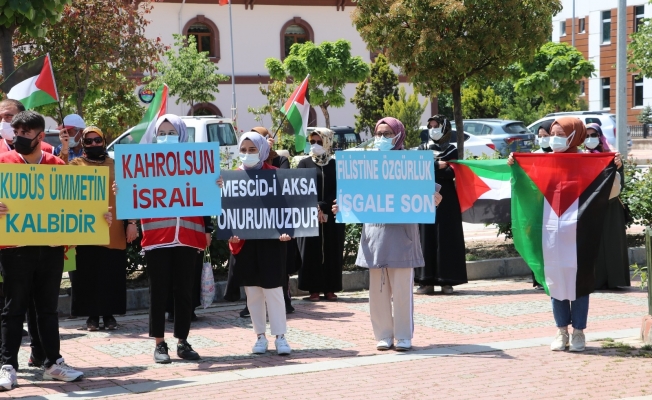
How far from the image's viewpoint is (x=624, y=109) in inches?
827

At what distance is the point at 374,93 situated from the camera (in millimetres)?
44938

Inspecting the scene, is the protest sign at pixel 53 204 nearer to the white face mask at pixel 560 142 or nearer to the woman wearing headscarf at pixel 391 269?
the woman wearing headscarf at pixel 391 269

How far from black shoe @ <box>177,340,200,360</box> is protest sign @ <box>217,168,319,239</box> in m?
0.95

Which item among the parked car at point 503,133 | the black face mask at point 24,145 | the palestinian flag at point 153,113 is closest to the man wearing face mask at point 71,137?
the palestinian flag at point 153,113

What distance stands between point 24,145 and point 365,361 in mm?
3103

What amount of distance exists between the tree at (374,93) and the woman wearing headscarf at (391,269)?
35.4 m

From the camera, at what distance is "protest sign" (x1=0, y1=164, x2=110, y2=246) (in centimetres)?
707

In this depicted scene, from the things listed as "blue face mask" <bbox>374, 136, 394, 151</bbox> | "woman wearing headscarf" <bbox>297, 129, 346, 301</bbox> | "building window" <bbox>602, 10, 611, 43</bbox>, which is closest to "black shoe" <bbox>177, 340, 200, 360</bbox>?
"blue face mask" <bbox>374, 136, 394, 151</bbox>

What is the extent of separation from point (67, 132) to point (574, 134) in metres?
4.50

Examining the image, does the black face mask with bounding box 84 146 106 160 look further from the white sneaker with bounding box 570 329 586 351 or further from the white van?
the white van

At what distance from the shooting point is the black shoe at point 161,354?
7801mm

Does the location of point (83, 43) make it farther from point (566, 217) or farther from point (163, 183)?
point (566, 217)

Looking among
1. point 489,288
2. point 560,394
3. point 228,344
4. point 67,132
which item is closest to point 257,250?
point 228,344

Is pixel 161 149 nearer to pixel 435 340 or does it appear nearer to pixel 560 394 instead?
pixel 435 340
